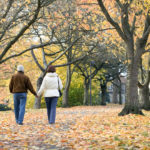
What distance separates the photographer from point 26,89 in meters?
9.84

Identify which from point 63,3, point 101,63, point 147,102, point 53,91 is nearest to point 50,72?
point 53,91

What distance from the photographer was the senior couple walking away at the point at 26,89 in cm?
970

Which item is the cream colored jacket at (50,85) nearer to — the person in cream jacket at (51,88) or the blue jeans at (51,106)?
the person in cream jacket at (51,88)

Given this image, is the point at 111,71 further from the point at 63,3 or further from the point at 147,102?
the point at 63,3

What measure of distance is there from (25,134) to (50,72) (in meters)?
2.89

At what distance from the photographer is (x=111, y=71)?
39312mm

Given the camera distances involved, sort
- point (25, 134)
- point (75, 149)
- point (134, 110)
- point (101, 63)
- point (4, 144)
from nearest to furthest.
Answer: point (75, 149)
point (4, 144)
point (25, 134)
point (134, 110)
point (101, 63)

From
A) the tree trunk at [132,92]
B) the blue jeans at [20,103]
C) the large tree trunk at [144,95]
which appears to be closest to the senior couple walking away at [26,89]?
the blue jeans at [20,103]

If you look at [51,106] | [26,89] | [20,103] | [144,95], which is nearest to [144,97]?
[144,95]

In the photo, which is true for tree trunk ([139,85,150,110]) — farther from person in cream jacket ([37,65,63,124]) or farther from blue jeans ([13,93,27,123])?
blue jeans ([13,93,27,123])

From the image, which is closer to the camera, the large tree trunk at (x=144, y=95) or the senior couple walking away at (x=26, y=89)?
the senior couple walking away at (x=26, y=89)

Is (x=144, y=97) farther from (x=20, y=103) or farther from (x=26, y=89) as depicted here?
(x=20, y=103)

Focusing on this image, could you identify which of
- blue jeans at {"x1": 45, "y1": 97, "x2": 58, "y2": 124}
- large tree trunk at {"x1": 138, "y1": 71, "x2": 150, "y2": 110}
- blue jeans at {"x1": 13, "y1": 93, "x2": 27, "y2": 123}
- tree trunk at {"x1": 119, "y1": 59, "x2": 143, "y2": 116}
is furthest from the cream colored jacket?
large tree trunk at {"x1": 138, "y1": 71, "x2": 150, "y2": 110}

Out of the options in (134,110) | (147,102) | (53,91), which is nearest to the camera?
(53,91)
